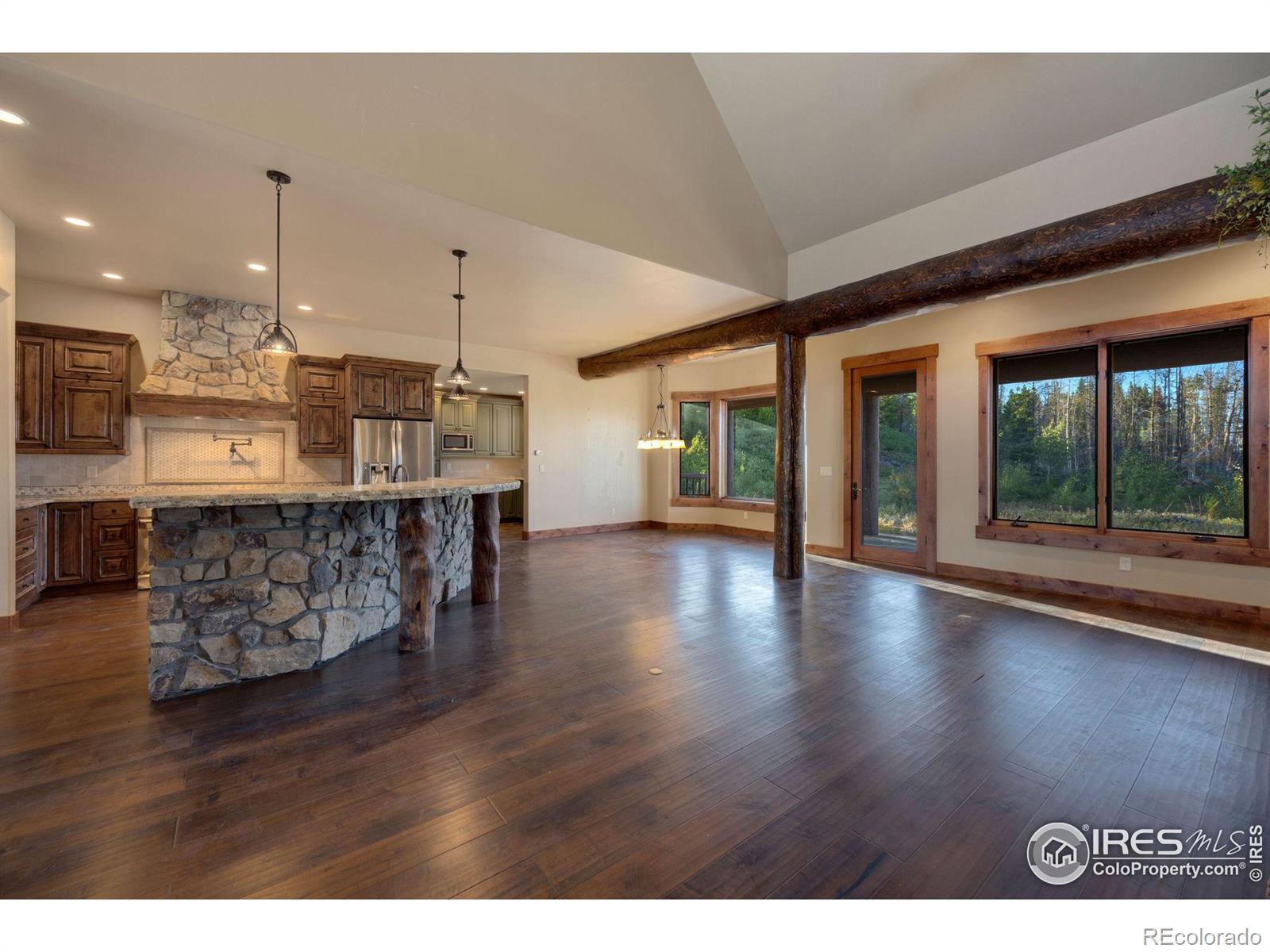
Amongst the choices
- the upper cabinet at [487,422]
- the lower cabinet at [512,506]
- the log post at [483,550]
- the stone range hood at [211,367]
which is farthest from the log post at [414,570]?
the lower cabinet at [512,506]

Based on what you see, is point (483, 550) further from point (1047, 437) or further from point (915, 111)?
point (1047, 437)

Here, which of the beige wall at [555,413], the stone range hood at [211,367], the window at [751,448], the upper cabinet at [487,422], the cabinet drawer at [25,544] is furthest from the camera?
the upper cabinet at [487,422]

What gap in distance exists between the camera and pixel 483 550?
14.9 ft

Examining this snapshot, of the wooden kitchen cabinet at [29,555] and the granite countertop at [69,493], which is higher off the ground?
the granite countertop at [69,493]

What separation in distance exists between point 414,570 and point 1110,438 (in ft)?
20.2

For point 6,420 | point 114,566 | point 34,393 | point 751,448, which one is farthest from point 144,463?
point 751,448

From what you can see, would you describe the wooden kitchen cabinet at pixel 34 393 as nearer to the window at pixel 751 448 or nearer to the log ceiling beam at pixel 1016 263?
the log ceiling beam at pixel 1016 263

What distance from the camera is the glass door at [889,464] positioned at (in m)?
6.04

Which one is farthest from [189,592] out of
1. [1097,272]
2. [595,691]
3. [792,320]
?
[1097,272]

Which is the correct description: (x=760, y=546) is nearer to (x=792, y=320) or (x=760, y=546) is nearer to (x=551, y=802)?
(x=792, y=320)

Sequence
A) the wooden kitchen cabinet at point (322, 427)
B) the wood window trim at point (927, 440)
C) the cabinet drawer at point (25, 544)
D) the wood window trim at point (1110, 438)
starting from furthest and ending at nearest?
the wooden kitchen cabinet at point (322, 427), the wood window trim at point (927, 440), the wood window trim at point (1110, 438), the cabinet drawer at point (25, 544)

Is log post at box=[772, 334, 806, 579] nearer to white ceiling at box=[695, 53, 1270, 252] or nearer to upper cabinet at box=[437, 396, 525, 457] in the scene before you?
white ceiling at box=[695, 53, 1270, 252]
